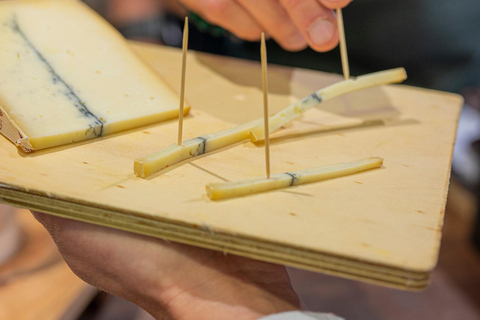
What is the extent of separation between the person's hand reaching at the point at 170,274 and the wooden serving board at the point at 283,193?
8cm

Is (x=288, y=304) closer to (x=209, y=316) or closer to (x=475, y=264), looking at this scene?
(x=209, y=316)

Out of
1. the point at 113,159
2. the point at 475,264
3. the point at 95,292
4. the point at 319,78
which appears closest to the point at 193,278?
the point at 113,159

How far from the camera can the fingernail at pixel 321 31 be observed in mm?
1030

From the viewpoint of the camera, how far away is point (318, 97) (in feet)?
3.09

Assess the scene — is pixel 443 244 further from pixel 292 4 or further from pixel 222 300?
pixel 222 300

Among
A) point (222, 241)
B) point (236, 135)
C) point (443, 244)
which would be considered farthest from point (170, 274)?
point (443, 244)

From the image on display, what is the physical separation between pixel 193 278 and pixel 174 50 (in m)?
0.75

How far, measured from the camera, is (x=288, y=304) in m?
0.78

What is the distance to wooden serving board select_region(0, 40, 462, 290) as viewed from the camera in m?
0.62

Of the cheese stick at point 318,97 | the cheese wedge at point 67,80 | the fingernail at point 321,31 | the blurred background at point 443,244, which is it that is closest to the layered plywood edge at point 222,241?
the cheese wedge at point 67,80

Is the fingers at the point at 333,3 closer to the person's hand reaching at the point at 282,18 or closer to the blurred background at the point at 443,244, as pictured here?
the person's hand reaching at the point at 282,18

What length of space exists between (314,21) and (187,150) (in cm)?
44

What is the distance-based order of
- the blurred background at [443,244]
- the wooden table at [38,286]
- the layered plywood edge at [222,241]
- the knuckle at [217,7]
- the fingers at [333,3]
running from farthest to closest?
1. the blurred background at [443,244]
2. the wooden table at [38,286]
3. the knuckle at [217,7]
4. the fingers at [333,3]
5. the layered plywood edge at [222,241]

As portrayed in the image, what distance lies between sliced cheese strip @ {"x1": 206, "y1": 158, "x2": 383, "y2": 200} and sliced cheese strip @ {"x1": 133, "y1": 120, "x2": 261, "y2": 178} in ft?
0.35
